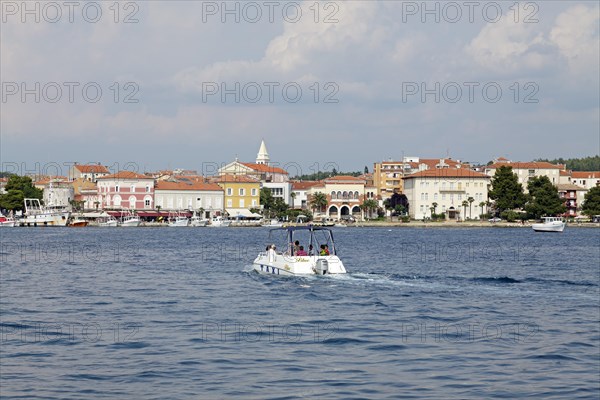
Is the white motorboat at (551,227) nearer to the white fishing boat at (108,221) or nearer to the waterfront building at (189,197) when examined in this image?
the waterfront building at (189,197)

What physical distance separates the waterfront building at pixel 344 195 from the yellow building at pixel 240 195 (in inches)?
428

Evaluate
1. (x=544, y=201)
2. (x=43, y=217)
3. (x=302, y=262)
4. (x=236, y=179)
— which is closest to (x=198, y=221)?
(x=236, y=179)

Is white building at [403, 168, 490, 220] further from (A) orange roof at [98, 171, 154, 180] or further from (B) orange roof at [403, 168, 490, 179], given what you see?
(A) orange roof at [98, 171, 154, 180]

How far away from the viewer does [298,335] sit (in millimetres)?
23156

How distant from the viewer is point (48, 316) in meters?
26.8

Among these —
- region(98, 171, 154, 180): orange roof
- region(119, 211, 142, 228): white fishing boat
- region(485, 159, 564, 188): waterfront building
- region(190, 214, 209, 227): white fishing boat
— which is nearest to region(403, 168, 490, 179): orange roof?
region(485, 159, 564, 188): waterfront building

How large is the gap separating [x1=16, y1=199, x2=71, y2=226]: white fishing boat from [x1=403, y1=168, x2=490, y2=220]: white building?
160ft

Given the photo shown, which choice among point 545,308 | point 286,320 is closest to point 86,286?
point 286,320

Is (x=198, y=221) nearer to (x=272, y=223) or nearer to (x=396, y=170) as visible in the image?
(x=272, y=223)

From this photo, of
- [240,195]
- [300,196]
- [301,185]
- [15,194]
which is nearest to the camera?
[15,194]

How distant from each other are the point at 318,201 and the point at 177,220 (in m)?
24.4

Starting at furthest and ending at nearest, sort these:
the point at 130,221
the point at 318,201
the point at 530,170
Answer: the point at 530,170 < the point at 318,201 < the point at 130,221

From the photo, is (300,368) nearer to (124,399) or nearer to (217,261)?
(124,399)

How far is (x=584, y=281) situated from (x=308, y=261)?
10946 mm
